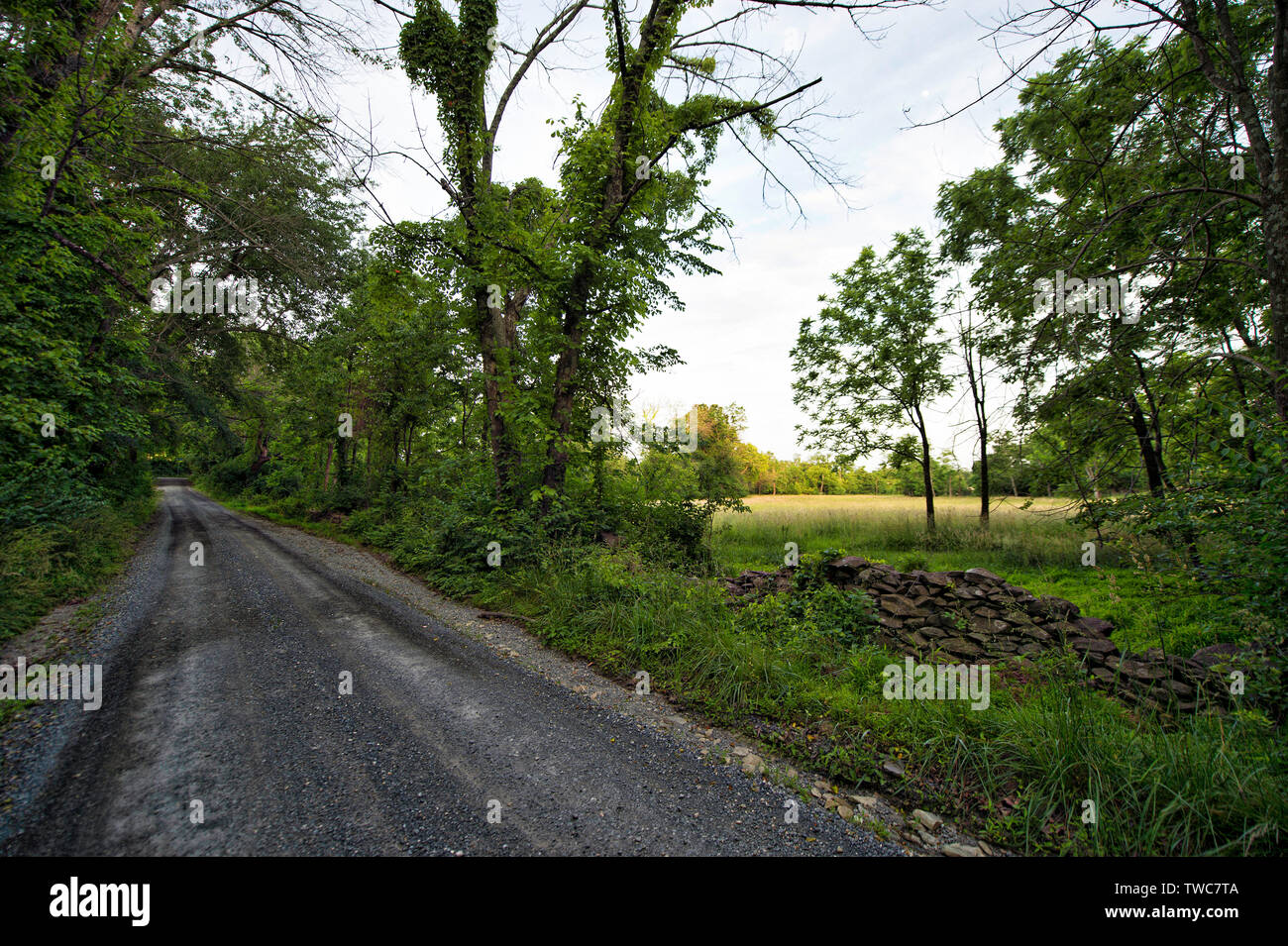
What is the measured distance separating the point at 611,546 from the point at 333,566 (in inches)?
273

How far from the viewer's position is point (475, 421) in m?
15.3

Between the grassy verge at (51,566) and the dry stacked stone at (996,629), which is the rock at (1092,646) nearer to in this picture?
the dry stacked stone at (996,629)

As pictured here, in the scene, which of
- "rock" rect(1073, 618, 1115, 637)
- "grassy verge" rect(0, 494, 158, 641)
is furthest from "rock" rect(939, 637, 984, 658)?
"grassy verge" rect(0, 494, 158, 641)

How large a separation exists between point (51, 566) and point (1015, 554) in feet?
66.8

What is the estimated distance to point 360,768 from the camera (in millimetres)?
2865

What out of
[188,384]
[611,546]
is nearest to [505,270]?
[611,546]

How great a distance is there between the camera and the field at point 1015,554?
18.0ft

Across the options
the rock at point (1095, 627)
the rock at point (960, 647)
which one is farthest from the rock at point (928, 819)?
the rock at point (1095, 627)

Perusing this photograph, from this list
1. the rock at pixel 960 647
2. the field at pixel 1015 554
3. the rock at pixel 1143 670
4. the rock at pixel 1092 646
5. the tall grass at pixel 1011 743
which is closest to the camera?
the tall grass at pixel 1011 743

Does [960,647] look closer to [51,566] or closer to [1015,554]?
[1015,554]

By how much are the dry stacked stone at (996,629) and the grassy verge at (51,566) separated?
9543 mm

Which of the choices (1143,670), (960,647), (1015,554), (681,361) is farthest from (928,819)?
(1015,554)

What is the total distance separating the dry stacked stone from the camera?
398 cm
